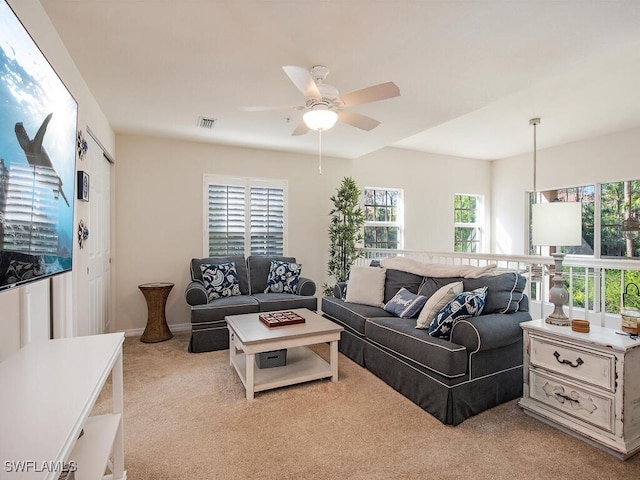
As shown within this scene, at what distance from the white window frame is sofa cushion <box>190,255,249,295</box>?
1.05 feet

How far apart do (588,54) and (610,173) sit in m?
3.35

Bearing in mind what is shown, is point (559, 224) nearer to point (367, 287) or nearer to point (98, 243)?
point (367, 287)

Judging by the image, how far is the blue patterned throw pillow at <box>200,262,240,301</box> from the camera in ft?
13.5

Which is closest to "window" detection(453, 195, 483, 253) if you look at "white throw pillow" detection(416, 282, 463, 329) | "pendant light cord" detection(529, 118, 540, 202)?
"pendant light cord" detection(529, 118, 540, 202)

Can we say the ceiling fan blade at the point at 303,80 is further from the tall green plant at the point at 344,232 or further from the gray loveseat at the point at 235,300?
the tall green plant at the point at 344,232

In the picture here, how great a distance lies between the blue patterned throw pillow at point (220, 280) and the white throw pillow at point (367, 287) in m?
1.47

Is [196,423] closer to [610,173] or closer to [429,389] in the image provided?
[429,389]

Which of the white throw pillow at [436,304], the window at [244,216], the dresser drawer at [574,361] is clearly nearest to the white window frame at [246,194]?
the window at [244,216]

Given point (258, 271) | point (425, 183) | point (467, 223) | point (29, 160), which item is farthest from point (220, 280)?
point (467, 223)

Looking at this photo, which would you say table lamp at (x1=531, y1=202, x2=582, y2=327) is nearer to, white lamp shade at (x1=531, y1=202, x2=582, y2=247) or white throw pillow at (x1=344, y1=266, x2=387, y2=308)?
white lamp shade at (x1=531, y1=202, x2=582, y2=247)

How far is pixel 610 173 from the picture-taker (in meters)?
4.80

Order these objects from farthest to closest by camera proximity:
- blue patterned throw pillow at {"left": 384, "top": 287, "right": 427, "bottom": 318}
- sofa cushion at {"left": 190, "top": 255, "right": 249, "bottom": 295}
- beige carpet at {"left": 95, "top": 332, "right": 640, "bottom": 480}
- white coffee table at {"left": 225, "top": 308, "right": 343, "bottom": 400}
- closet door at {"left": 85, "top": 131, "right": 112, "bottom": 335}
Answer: sofa cushion at {"left": 190, "top": 255, "right": 249, "bottom": 295}
closet door at {"left": 85, "top": 131, "right": 112, "bottom": 335}
blue patterned throw pillow at {"left": 384, "top": 287, "right": 427, "bottom": 318}
white coffee table at {"left": 225, "top": 308, "right": 343, "bottom": 400}
beige carpet at {"left": 95, "top": 332, "right": 640, "bottom": 480}

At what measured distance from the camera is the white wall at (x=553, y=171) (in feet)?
15.3

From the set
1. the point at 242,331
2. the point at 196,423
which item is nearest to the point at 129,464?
the point at 196,423
